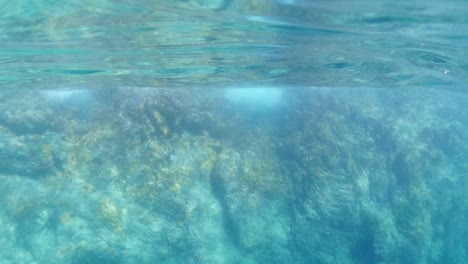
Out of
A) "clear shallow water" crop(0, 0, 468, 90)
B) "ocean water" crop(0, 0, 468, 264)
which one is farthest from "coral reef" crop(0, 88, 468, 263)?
"clear shallow water" crop(0, 0, 468, 90)

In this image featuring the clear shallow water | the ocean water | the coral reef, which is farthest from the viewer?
the coral reef

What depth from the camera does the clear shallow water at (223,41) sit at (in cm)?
955

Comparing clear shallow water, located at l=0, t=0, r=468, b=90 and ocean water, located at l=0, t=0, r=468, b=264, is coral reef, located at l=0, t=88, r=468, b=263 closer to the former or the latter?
ocean water, located at l=0, t=0, r=468, b=264

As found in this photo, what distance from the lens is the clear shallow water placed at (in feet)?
31.3

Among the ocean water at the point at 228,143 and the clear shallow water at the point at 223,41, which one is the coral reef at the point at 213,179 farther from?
the clear shallow water at the point at 223,41

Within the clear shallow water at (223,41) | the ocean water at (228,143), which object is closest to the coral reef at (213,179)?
the ocean water at (228,143)

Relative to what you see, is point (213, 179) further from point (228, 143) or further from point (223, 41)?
point (223, 41)

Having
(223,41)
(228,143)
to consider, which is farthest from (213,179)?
(223,41)

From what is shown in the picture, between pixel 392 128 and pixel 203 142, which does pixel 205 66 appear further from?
pixel 392 128

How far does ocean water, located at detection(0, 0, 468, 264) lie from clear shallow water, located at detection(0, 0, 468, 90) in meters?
0.12

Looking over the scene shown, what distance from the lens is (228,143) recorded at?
20.3 metres

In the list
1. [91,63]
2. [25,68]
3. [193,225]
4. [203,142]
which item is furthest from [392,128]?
[25,68]

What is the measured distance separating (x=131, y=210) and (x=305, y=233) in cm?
928

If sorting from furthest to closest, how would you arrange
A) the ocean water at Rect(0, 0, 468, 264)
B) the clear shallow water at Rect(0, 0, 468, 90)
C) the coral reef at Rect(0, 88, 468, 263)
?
the coral reef at Rect(0, 88, 468, 263), the ocean water at Rect(0, 0, 468, 264), the clear shallow water at Rect(0, 0, 468, 90)
